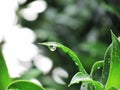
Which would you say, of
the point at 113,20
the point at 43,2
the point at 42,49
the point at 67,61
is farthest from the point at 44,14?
the point at 113,20

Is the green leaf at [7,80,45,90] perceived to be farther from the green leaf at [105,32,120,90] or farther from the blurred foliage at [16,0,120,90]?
the blurred foliage at [16,0,120,90]

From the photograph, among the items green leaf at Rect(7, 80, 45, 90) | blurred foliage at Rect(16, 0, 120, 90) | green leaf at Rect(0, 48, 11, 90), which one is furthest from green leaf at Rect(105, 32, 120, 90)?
blurred foliage at Rect(16, 0, 120, 90)

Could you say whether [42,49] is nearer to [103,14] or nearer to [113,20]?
[103,14]

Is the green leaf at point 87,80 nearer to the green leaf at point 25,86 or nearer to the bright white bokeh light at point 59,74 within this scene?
the green leaf at point 25,86

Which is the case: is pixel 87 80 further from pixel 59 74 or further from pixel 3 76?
pixel 59 74

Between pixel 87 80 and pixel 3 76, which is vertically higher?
pixel 87 80

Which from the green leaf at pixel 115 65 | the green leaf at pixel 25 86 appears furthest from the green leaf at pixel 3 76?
the green leaf at pixel 115 65

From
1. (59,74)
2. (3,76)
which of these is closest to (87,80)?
(3,76)

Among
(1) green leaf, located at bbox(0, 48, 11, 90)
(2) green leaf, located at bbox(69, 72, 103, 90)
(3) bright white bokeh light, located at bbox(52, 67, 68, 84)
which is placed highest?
(2) green leaf, located at bbox(69, 72, 103, 90)
